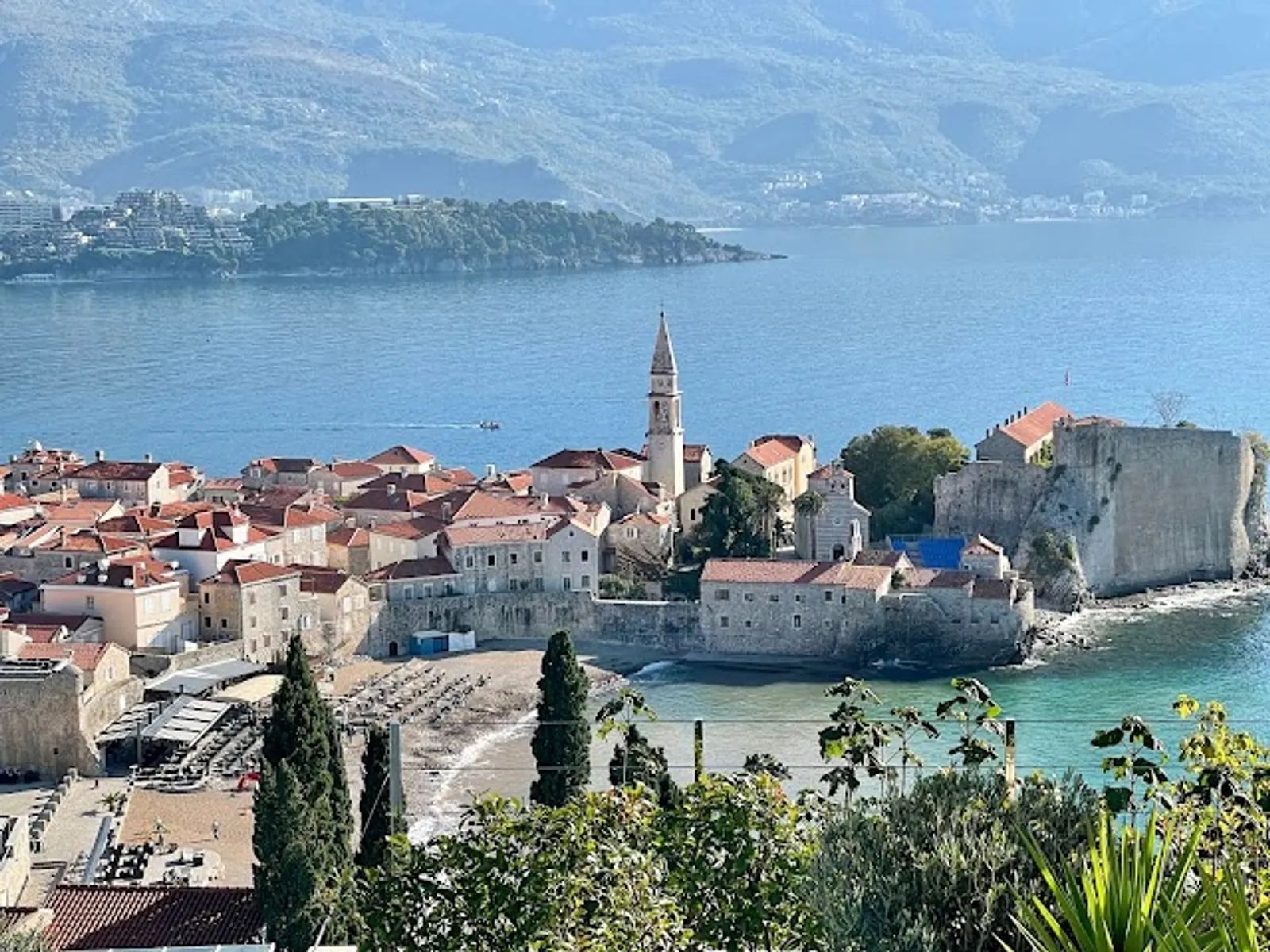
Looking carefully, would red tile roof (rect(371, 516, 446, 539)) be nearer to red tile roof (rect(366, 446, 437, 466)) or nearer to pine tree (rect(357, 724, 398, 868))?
red tile roof (rect(366, 446, 437, 466))

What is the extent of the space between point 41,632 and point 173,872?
9342 mm

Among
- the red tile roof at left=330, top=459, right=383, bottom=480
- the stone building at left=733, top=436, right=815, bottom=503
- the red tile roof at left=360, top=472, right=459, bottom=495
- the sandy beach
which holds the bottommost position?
the sandy beach

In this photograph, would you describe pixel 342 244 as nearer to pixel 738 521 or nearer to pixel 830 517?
pixel 738 521

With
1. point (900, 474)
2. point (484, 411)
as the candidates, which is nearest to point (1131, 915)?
point (900, 474)

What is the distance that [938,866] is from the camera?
414 inches

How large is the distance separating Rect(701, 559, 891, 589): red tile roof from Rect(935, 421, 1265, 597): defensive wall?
446 cm

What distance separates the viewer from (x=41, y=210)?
188375mm

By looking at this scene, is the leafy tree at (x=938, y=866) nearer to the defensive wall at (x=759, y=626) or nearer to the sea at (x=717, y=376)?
the sea at (x=717, y=376)

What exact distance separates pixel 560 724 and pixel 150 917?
6905mm

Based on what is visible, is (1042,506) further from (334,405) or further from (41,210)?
(41,210)

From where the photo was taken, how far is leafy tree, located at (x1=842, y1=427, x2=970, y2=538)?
133 feet

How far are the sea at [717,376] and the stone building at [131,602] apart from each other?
6.25 m

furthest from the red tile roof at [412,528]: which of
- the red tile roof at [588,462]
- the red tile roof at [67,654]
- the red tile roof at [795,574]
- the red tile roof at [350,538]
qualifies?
the red tile roof at [67,654]

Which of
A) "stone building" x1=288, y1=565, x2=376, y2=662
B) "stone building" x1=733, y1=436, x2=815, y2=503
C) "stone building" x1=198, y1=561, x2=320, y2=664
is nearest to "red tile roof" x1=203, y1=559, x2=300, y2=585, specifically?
"stone building" x1=198, y1=561, x2=320, y2=664
